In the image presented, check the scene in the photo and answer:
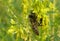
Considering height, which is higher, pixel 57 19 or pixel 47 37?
pixel 57 19

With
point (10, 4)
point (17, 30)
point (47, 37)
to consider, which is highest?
point (10, 4)

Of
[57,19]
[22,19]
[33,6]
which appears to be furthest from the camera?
[57,19]

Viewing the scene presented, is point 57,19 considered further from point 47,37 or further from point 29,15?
point 29,15

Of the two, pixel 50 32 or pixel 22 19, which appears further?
pixel 50 32

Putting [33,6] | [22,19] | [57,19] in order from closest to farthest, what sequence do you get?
[33,6] < [22,19] < [57,19]

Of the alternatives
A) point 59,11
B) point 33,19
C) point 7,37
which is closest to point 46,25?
point 33,19

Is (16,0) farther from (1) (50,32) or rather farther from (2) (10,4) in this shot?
(1) (50,32)

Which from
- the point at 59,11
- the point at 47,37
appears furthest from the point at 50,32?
the point at 59,11
